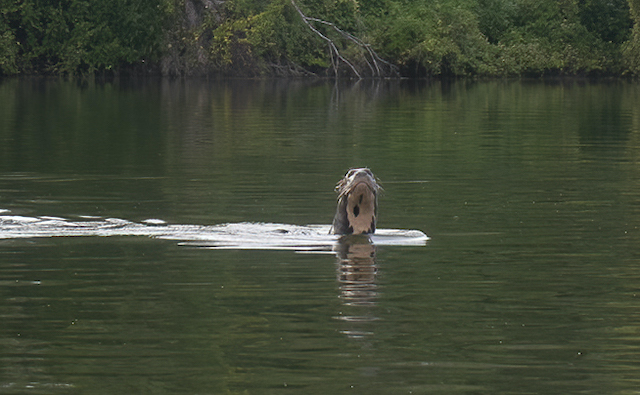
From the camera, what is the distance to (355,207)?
42.1ft

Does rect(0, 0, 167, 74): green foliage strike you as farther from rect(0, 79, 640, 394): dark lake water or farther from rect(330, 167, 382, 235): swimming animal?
rect(330, 167, 382, 235): swimming animal

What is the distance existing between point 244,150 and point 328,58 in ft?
145

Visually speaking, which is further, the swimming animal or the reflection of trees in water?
the swimming animal

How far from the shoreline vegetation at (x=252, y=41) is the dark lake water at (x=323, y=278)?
1525 inches

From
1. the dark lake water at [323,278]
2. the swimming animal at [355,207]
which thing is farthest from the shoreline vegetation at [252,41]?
the swimming animal at [355,207]

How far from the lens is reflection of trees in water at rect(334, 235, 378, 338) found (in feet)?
27.9

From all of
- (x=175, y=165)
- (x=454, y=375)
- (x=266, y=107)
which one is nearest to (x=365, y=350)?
(x=454, y=375)

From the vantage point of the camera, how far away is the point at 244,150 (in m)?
24.9

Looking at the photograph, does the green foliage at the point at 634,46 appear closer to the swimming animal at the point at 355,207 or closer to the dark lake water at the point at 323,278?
the dark lake water at the point at 323,278

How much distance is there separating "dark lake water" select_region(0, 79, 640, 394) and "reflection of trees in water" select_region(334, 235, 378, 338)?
3cm

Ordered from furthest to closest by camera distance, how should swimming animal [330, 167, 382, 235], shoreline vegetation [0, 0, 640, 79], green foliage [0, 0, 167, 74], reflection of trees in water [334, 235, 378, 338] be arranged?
green foliage [0, 0, 167, 74] < shoreline vegetation [0, 0, 640, 79] < swimming animal [330, 167, 382, 235] < reflection of trees in water [334, 235, 378, 338]

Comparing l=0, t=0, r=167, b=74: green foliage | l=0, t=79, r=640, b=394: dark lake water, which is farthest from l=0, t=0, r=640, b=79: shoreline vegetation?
l=0, t=79, r=640, b=394: dark lake water

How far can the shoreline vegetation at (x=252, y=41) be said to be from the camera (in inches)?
2554

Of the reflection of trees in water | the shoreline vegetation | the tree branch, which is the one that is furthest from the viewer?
the shoreline vegetation
